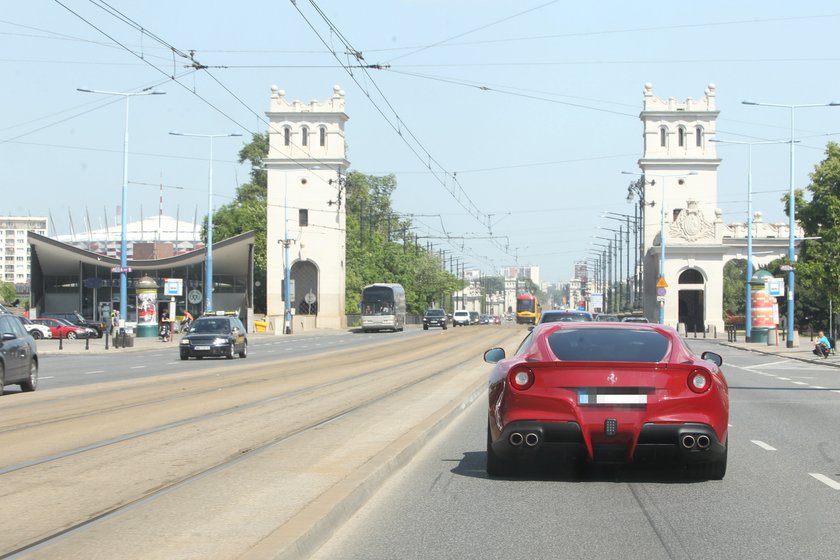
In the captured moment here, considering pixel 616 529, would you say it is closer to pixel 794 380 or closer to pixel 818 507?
pixel 818 507

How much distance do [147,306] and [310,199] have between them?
41.2m

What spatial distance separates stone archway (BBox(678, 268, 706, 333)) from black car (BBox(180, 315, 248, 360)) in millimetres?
57441

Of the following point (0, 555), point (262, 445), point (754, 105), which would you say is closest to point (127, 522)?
point (0, 555)

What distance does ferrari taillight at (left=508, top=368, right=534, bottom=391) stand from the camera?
9.95m

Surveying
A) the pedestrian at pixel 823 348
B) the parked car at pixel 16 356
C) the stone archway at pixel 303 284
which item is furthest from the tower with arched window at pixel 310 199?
the parked car at pixel 16 356

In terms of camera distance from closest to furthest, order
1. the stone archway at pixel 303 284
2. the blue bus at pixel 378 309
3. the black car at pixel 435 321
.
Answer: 1. the blue bus at pixel 378 309
2. the stone archway at pixel 303 284
3. the black car at pixel 435 321

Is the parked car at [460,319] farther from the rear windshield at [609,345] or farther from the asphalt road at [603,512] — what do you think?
the rear windshield at [609,345]

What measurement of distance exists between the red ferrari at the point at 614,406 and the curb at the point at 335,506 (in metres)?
1.27

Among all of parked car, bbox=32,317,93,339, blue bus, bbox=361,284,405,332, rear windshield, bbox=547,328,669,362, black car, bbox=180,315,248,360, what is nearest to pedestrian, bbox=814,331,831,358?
black car, bbox=180,315,248,360

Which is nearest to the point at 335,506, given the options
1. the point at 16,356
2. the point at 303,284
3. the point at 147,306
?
the point at 16,356

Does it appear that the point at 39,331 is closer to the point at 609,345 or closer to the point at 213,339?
the point at 213,339

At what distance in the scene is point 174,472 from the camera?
1068 cm

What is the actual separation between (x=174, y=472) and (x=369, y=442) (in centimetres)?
282

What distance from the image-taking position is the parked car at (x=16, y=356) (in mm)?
21359
